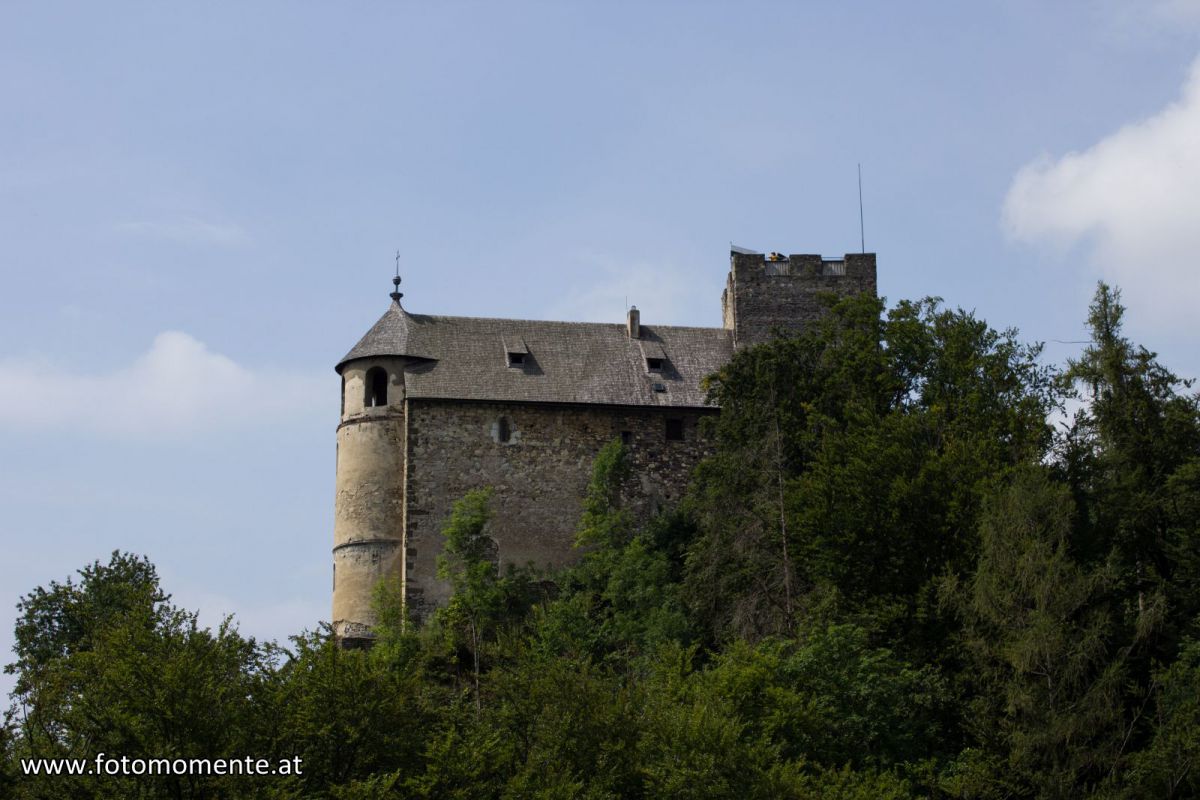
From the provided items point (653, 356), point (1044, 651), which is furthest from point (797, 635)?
point (653, 356)

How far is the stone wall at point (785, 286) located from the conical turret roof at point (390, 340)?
9.82m

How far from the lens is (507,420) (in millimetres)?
54406

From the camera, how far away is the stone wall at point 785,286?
57562 millimetres

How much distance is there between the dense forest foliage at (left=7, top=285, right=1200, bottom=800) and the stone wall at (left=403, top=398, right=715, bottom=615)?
0.76m

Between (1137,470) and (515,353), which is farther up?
(515,353)

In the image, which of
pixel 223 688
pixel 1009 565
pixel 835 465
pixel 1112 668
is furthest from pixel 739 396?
pixel 223 688

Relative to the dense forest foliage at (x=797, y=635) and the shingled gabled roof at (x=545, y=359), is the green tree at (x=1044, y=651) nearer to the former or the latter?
the dense forest foliage at (x=797, y=635)

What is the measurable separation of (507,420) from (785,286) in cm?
996

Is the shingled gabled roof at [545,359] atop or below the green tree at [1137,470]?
atop

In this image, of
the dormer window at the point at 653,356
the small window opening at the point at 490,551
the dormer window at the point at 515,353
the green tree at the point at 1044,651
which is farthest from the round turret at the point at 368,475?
the green tree at the point at 1044,651

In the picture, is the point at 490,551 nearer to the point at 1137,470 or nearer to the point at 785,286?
the point at 785,286

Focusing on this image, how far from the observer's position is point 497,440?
54.1 meters

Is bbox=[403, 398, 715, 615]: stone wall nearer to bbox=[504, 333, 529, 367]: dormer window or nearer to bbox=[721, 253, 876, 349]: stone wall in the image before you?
bbox=[504, 333, 529, 367]: dormer window

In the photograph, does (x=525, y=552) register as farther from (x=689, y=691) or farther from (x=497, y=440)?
(x=689, y=691)
